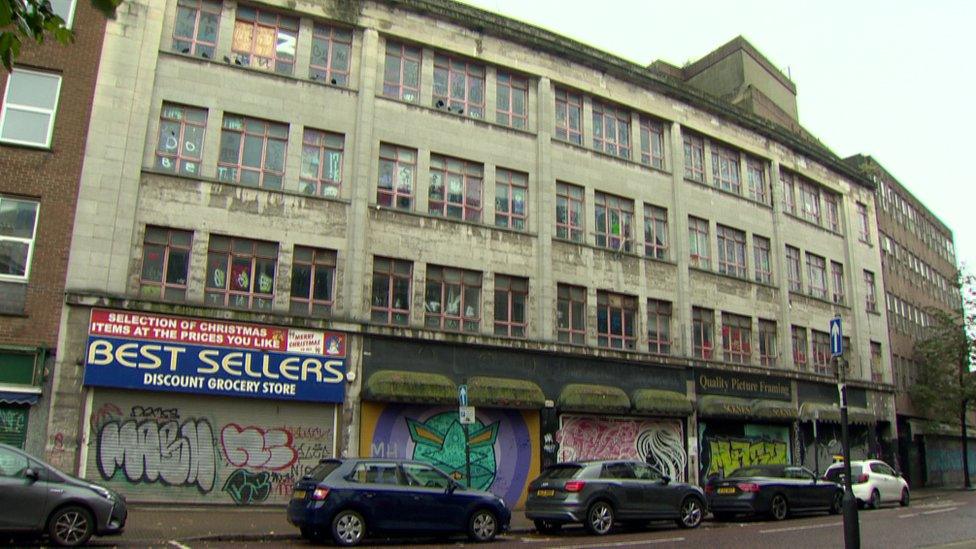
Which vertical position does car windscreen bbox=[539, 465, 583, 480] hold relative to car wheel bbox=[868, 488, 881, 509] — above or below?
above

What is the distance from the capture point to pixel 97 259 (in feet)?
58.7

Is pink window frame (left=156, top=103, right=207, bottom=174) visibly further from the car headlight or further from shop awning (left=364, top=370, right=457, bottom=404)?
the car headlight

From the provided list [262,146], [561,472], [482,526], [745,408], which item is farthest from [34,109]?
[745,408]

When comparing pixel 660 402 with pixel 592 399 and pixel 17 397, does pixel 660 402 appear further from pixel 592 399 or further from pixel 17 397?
pixel 17 397

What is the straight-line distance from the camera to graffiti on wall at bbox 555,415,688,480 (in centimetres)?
2334

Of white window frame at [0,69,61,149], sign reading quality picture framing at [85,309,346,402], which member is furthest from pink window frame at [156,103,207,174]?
sign reading quality picture framing at [85,309,346,402]

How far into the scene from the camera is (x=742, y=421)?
92.6 feet


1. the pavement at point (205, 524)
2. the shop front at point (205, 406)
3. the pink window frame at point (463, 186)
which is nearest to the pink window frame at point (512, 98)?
the pink window frame at point (463, 186)

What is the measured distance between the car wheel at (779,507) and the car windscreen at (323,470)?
11318mm

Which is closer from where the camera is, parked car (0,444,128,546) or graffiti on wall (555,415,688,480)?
parked car (0,444,128,546)

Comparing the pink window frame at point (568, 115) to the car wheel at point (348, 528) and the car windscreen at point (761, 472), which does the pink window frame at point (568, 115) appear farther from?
the car wheel at point (348, 528)

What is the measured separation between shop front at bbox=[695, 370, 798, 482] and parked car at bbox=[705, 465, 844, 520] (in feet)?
21.4

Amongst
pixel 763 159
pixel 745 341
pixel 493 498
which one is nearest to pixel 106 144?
pixel 493 498

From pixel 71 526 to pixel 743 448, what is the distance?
23.5 metres
